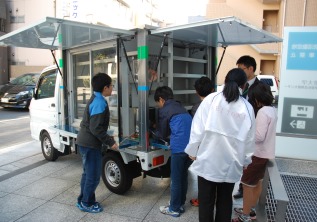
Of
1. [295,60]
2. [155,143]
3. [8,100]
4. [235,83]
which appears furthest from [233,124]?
[8,100]

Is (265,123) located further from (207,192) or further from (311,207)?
(311,207)

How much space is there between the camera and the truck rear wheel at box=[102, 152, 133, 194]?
3918mm

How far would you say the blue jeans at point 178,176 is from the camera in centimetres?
332

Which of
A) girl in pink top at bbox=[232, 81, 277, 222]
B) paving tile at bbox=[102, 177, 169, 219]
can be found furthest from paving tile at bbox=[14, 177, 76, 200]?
girl in pink top at bbox=[232, 81, 277, 222]

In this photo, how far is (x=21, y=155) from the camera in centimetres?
618

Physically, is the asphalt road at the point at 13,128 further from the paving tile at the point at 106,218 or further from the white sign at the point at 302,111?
the white sign at the point at 302,111

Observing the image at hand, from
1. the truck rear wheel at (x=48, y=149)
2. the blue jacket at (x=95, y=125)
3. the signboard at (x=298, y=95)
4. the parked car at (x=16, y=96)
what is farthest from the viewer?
the parked car at (x=16, y=96)

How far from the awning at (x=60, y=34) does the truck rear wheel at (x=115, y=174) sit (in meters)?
1.67

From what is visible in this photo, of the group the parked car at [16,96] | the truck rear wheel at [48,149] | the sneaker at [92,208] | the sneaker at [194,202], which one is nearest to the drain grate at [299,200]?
the sneaker at [194,202]

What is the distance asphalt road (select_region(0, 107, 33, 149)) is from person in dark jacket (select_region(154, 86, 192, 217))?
17.0 ft

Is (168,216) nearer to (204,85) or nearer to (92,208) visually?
(92,208)

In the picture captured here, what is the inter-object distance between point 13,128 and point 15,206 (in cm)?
610

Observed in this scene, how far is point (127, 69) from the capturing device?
159 inches

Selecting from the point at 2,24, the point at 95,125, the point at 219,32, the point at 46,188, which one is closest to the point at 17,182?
the point at 46,188
